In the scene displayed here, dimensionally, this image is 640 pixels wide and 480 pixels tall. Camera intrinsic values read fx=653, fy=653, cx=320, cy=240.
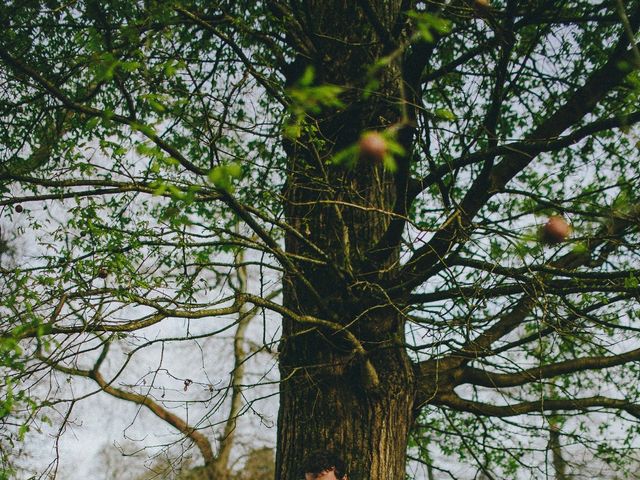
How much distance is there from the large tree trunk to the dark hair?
87 millimetres

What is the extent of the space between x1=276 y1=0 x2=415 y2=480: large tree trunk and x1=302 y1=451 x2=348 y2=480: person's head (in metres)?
0.09

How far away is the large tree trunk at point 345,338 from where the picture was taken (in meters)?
4.26

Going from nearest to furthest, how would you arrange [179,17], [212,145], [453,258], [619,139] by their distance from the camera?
[212,145]
[453,258]
[179,17]
[619,139]

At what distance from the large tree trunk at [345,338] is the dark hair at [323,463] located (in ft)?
0.29

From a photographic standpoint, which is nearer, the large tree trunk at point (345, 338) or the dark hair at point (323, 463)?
the dark hair at point (323, 463)

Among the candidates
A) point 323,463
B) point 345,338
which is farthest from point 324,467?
point 345,338

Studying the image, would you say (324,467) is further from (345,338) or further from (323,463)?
(345,338)

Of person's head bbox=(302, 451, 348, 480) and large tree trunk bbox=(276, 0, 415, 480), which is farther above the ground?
large tree trunk bbox=(276, 0, 415, 480)

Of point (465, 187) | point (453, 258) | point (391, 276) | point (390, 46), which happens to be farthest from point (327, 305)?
point (465, 187)

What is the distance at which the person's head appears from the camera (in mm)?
4031

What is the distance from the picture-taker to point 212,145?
3.63m

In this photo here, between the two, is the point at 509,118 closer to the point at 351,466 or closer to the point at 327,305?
the point at 327,305

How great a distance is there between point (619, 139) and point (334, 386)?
3588 millimetres

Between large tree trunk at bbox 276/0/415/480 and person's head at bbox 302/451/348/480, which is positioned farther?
large tree trunk at bbox 276/0/415/480
